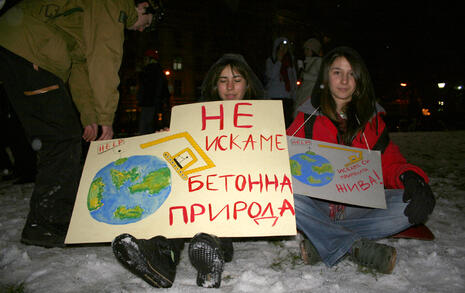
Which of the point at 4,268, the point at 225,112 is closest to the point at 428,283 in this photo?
the point at 225,112

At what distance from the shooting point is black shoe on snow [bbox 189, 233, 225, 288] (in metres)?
1.15

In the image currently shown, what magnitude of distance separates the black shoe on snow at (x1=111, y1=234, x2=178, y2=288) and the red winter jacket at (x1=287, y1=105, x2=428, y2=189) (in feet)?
3.35

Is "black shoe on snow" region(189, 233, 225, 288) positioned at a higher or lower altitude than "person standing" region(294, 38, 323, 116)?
lower

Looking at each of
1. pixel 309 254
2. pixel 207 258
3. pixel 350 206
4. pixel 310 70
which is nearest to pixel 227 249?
pixel 207 258

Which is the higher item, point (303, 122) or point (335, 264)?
point (303, 122)

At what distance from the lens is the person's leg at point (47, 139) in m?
1.55

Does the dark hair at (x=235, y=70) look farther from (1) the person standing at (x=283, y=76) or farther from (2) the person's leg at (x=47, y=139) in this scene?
(1) the person standing at (x=283, y=76)

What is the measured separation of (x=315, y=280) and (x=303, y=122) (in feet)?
2.99

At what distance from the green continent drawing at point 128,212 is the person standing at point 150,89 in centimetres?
347

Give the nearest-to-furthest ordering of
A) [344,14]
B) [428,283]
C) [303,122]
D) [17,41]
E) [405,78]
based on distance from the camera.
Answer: [428,283] < [17,41] < [303,122] < [344,14] < [405,78]

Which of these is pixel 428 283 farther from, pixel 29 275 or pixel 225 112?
pixel 29 275

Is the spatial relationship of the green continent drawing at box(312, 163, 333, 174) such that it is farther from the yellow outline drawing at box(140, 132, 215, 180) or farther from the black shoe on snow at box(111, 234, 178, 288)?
the black shoe on snow at box(111, 234, 178, 288)

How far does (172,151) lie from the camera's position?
136cm

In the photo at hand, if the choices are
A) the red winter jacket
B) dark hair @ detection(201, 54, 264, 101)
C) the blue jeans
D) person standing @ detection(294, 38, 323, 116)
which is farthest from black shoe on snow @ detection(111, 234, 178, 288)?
person standing @ detection(294, 38, 323, 116)
